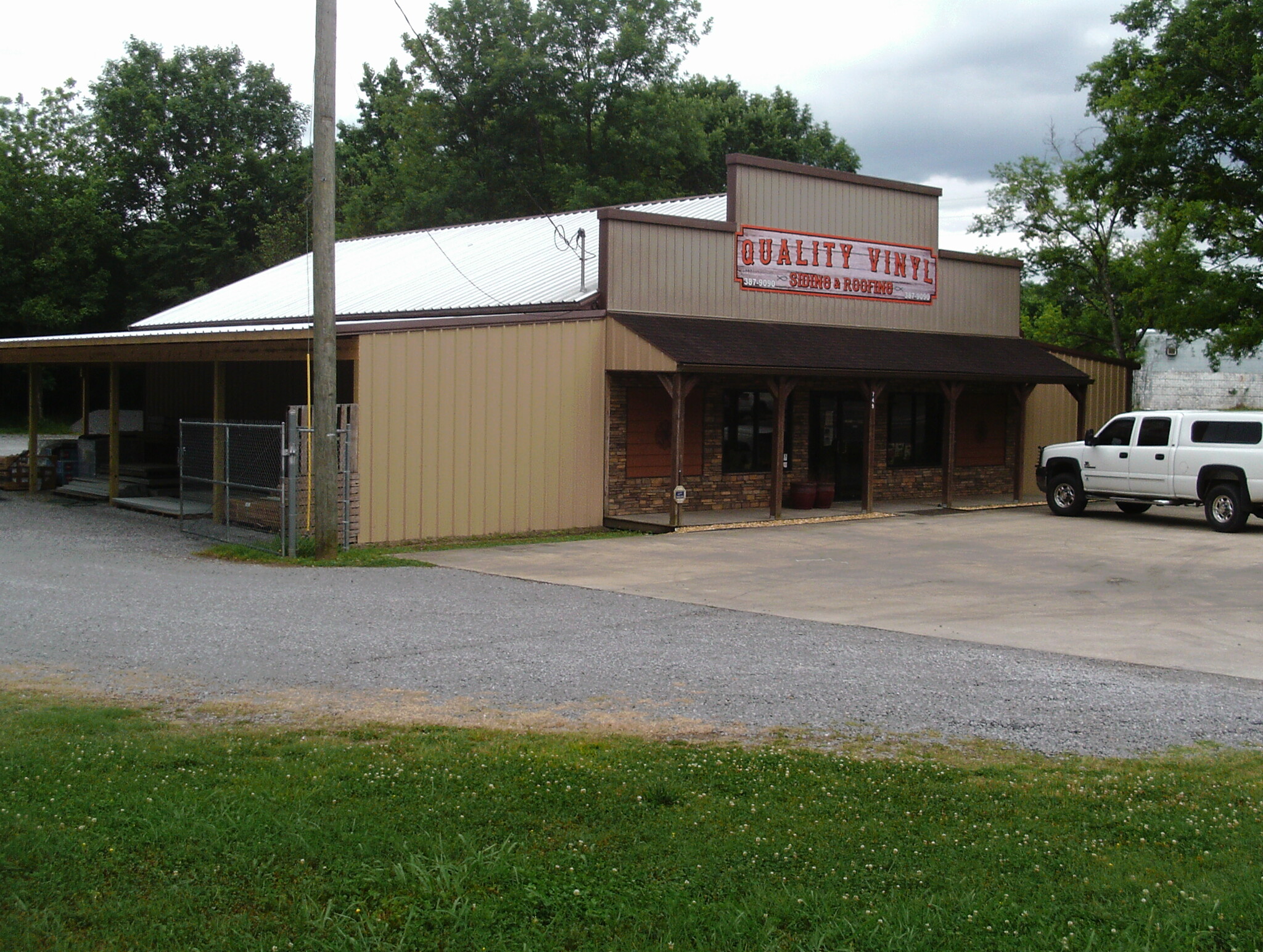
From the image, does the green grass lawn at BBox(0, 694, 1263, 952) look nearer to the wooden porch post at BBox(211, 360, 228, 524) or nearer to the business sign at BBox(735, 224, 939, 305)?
the wooden porch post at BBox(211, 360, 228, 524)

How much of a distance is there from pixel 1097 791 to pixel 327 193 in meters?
12.1

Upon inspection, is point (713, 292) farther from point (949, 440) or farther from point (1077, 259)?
point (1077, 259)

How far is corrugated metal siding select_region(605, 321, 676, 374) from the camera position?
65.2ft

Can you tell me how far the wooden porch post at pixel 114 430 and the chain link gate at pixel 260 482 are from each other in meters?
1.22

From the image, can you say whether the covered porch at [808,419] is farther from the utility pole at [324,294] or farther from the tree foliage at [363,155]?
the tree foliage at [363,155]

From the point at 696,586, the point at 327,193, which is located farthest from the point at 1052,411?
the point at 327,193

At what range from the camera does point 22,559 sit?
1549 cm

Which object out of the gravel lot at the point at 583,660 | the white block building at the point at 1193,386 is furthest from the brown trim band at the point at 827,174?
the white block building at the point at 1193,386

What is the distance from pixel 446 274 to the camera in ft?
88.1

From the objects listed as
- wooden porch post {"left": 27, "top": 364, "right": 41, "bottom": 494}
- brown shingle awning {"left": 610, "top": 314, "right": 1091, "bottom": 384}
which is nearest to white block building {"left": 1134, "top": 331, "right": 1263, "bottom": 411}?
brown shingle awning {"left": 610, "top": 314, "right": 1091, "bottom": 384}

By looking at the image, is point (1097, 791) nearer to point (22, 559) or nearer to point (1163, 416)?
point (22, 559)

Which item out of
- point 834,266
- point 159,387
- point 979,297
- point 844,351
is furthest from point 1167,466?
point 159,387

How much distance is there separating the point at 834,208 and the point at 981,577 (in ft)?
36.1

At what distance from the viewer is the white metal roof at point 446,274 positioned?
23.8 metres
